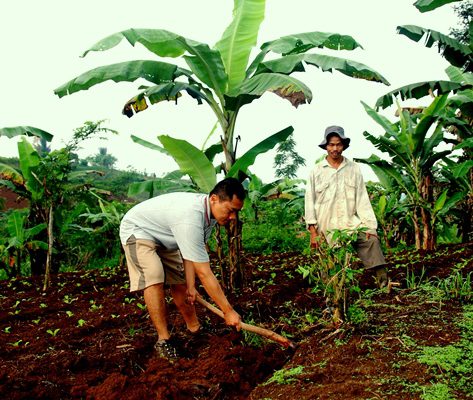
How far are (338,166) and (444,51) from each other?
19.0 ft

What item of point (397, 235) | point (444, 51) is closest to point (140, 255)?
point (397, 235)

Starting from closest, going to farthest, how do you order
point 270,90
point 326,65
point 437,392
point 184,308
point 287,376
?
point 437,392, point 287,376, point 184,308, point 270,90, point 326,65

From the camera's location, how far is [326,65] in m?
5.54

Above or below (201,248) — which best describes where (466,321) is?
below

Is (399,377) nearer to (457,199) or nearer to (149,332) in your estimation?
(149,332)

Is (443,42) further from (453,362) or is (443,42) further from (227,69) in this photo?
(453,362)

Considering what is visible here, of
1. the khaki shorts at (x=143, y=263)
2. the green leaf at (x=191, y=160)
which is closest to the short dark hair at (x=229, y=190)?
the khaki shorts at (x=143, y=263)

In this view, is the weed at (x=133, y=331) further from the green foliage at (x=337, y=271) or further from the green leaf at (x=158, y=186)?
the green leaf at (x=158, y=186)

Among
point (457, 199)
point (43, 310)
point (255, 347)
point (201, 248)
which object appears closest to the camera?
point (201, 248)

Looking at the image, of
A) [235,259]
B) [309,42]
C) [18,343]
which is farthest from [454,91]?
[18,343]

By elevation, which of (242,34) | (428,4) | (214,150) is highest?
(428,4)

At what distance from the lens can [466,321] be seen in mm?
3656

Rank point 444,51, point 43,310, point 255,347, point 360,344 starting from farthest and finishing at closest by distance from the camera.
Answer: point 444,51, point 43,310, point 255,347, point 360,344

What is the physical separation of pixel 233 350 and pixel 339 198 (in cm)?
198
